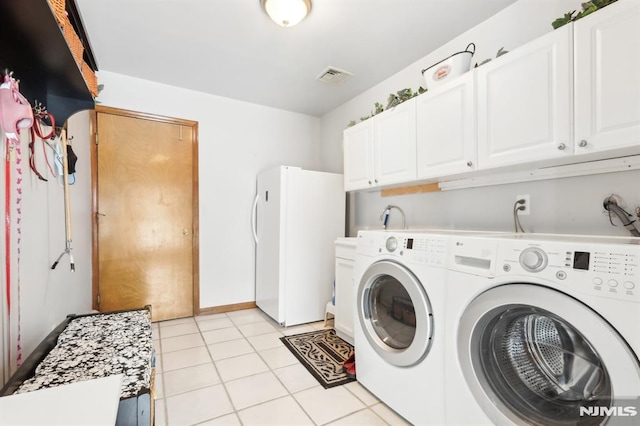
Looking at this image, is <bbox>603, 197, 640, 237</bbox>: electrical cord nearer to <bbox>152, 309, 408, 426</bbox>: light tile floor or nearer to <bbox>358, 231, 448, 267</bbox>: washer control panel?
<bbox>358, 231, 448, 267</bbox>: washer control panel

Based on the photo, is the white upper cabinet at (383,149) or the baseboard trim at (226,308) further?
the baseboard trim at (226,308)

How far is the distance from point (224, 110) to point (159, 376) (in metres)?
2.57

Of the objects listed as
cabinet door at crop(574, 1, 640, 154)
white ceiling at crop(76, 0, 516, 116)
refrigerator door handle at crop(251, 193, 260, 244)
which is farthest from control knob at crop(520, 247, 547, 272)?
refrigerator door handle at crop(251, 193, 260, 244)

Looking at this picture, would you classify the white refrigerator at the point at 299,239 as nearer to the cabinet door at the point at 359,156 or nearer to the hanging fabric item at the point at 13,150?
the cabinet door at the point at 359,156

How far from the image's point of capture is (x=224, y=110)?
10.3 ft

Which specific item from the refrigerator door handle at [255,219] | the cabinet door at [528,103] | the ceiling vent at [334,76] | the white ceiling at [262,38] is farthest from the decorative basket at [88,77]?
the cabinet door at [528,103]

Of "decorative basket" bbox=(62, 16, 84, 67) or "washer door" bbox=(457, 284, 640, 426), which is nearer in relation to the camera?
"washer door" bbox=(457, 284, 640, 426)

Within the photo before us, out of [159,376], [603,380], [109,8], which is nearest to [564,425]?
[603,380]

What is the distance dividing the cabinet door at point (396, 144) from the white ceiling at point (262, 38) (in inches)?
21.7

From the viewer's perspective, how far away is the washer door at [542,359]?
80 centimetres

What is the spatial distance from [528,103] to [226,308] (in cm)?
313

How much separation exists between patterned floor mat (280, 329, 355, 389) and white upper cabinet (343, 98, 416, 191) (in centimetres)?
134

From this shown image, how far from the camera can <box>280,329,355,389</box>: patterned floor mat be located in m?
1.87

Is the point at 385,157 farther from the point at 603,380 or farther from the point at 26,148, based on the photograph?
the point at 26,148
